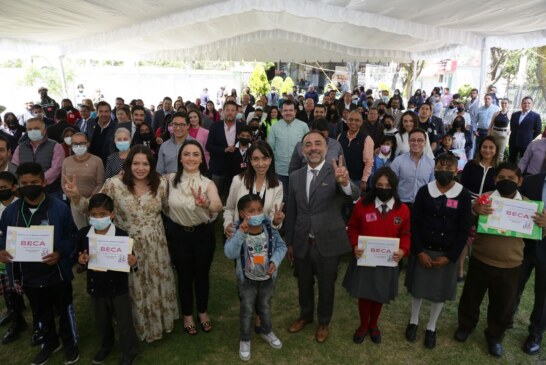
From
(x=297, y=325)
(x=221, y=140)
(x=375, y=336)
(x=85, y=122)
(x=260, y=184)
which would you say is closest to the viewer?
(x=260, y=184)

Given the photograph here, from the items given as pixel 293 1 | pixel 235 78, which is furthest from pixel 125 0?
pixel 235 78

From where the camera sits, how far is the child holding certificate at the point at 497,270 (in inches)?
121

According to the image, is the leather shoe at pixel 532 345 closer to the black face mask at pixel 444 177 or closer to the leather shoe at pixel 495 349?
the leather shoe at pixel 495 349

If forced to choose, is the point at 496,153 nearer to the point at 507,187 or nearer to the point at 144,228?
the point at 507,187

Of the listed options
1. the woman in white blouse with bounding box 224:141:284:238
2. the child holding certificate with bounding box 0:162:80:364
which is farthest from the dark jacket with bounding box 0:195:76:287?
the woman in white blouse with bounding box 224:141:284:238

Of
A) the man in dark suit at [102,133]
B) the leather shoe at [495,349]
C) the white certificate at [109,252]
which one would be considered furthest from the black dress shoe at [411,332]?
the man in dark suit at [102,133]

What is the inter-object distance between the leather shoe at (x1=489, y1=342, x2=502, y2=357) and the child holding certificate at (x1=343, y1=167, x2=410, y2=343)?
1.04 metres

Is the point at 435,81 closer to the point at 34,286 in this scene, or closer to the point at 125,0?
the point at 125,0

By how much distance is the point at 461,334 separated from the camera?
3488 mm

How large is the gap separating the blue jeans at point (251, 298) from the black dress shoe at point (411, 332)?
1422mm

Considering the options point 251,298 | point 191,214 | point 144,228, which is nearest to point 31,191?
point 144,228

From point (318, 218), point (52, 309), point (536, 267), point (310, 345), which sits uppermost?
point (318, 218)

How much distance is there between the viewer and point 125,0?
611cm

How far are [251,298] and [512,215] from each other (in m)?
2.31
